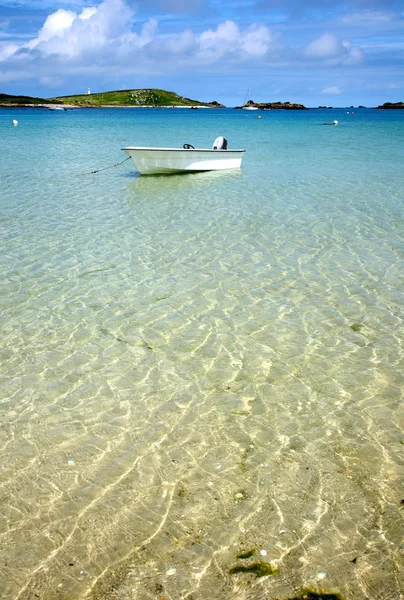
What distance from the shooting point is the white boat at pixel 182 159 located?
23.5 meters

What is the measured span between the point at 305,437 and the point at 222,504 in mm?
1344

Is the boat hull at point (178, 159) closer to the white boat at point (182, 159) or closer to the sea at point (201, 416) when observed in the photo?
the white boat at point (182, 159)

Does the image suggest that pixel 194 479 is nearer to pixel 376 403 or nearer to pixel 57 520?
pixel 57 520

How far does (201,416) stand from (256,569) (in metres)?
2.11

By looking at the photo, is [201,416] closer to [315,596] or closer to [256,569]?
[256,569]

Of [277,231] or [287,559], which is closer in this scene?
[287,559]

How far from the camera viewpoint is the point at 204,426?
5.65 m

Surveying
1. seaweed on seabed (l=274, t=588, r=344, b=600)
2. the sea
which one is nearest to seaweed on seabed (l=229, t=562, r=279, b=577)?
the sea

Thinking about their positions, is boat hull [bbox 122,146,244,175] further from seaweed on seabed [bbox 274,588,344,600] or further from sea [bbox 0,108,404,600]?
seaweed on seabed [bbox 274,588,344,600]

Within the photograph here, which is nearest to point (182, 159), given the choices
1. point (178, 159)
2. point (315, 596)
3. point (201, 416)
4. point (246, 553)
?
point (178, 159)

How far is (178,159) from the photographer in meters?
24.3

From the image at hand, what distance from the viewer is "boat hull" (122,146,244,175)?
23500 millimetres

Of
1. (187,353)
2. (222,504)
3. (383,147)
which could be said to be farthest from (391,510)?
(383,147)

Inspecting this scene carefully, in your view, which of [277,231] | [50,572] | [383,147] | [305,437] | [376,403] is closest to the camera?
[50,572]
